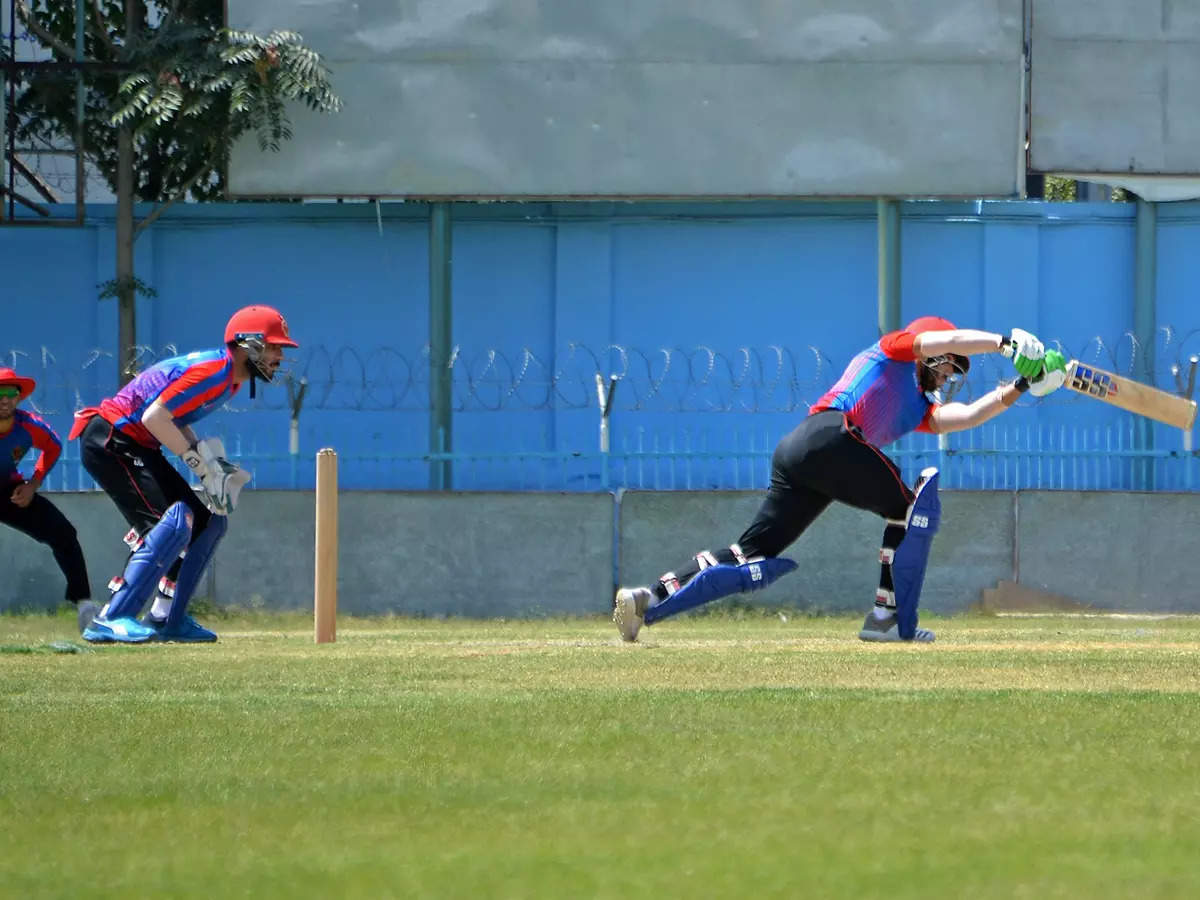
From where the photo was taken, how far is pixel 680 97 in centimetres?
1948

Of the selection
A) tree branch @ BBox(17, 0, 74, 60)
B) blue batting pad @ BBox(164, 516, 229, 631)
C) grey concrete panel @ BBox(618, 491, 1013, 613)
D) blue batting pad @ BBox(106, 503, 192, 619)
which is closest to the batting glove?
blue batting pad @ BBox(164, 516, 229, 631)

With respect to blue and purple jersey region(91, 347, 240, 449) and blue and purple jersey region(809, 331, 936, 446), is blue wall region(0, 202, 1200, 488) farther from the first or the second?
blue and purple jersey region(809, 331, 936, 446)

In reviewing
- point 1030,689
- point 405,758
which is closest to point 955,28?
point 1030,689

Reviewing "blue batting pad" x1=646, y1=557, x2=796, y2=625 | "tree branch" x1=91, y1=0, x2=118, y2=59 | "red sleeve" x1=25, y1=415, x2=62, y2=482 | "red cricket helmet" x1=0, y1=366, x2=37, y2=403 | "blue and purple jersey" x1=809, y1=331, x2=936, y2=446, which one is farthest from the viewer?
"tree branch" x1=91, y1=0, x2=118, y2=59

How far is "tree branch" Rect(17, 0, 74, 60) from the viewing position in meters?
19.9

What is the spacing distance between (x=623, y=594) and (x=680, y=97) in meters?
9.63

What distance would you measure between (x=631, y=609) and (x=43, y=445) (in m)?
4.76

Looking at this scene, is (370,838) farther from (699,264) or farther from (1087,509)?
(699,264)

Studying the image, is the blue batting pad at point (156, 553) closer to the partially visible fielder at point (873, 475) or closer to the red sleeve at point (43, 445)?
the partially visible fielder at point (873, 475)

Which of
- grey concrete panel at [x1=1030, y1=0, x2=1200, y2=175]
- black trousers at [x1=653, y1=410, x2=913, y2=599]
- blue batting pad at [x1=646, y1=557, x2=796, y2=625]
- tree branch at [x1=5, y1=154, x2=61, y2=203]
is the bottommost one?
blue batting pad at [x1=646, y1=557, x2=796, y2=625]

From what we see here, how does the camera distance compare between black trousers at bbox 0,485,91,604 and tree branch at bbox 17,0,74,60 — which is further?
tree branch at bbox 17,0,74,60

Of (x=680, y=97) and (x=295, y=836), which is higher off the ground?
(x=680, y=97)

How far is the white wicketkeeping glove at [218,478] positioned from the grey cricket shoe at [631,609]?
1937 millimetres

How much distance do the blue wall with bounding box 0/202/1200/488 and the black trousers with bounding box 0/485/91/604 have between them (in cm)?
615
